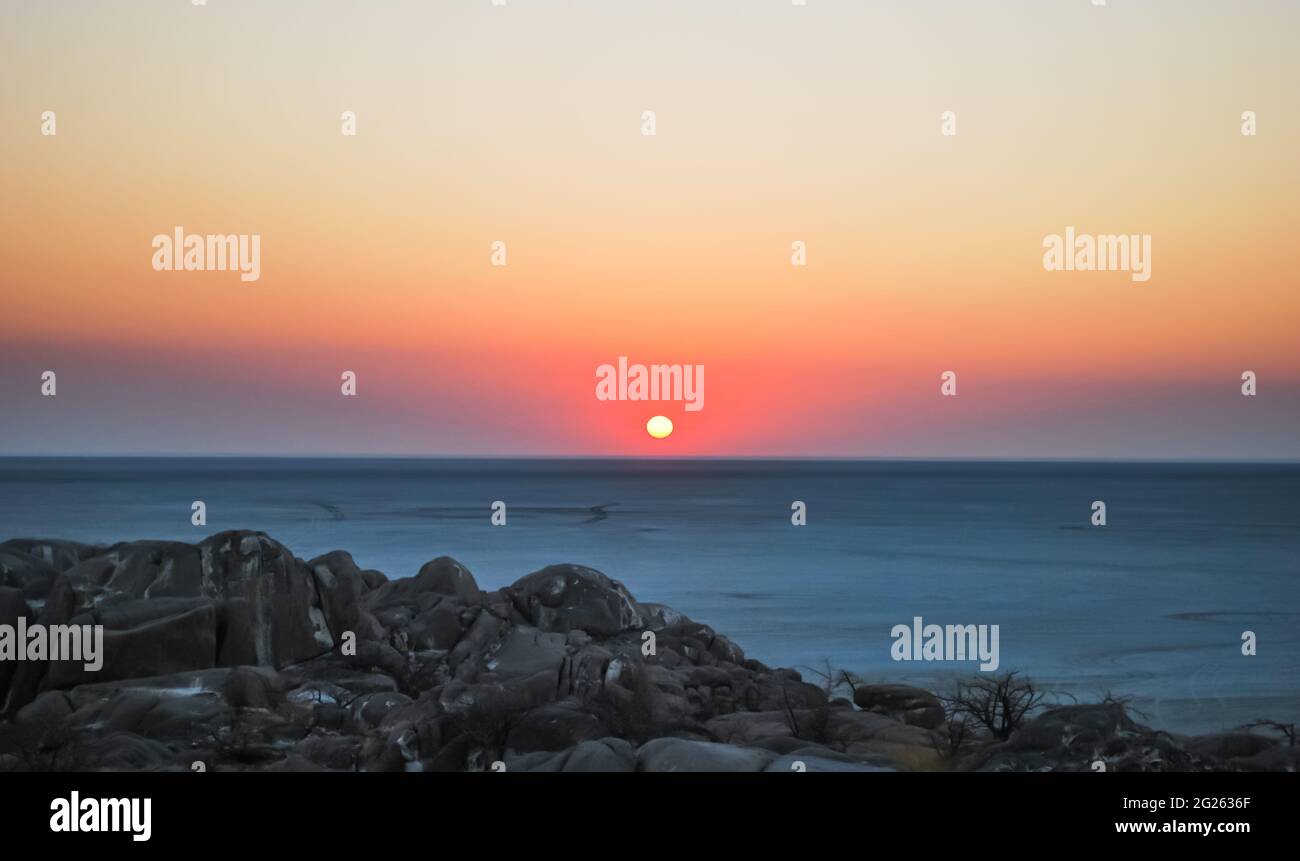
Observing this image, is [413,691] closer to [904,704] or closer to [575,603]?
[575,603]

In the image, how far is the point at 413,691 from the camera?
11.3 m

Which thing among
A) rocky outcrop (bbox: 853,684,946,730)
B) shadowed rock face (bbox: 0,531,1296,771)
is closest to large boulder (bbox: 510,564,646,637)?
shadowed rock face (bbox: 0,531,1296,771)

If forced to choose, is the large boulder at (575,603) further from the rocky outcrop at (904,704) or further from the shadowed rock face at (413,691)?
the rocky outcrop at (904,704)

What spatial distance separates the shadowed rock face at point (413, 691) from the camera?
904cm

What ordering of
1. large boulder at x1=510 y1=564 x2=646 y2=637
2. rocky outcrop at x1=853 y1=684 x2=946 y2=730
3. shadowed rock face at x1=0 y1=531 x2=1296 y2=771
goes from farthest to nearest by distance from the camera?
large boulder at x1=510 y1=564 x2=646 y2=637 < rocky outcrop at x1=853 y1=684 x2=946 y2=730 < shadowed rock face at x1=0 y1=531 x2=1296 y2=771

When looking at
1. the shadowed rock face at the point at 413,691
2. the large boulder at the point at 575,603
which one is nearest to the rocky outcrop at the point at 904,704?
the shadowed rock face at the point at 413,691

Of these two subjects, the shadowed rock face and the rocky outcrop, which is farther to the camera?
the rocky outcrop

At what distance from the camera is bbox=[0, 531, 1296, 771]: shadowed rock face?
9039 millimetres

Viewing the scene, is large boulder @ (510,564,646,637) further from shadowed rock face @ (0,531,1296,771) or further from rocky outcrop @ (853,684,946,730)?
rocky outcrop @ (853,684,946,730)

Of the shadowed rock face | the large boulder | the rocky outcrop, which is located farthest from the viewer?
the large boulder
